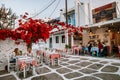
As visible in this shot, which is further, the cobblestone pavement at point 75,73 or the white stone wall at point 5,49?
the white stone wall at point 5,49

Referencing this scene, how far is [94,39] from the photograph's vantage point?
54.0ft

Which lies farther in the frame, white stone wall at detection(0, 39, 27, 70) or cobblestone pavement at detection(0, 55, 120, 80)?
white stone wall at detection(0, 39, 27, 70)

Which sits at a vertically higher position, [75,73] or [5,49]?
[5,49]

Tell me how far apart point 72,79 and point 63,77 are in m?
0.55

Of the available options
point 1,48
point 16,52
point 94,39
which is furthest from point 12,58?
point 94,39

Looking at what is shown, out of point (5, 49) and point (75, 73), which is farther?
point (5, 49)

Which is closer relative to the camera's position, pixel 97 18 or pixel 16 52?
pixel 16 52

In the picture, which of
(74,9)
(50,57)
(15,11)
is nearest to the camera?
(50,57)

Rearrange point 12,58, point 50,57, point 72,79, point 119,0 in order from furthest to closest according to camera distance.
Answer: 1. point 119,0
2. point 50,57
3. point 12,58
4. point 72,79

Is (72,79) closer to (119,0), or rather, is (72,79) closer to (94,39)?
(94,39)

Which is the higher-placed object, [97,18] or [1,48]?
[97,18]

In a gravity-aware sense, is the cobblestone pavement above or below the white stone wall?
below

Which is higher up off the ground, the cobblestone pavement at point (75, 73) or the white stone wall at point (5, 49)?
the white stone wall at point (5, 49)

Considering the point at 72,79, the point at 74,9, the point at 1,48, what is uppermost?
the point at 74,9
